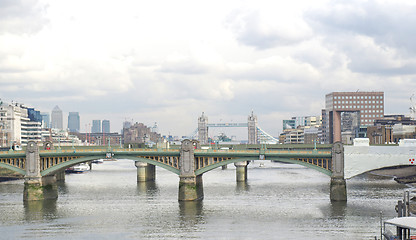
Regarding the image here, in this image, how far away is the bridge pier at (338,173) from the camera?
106 metres

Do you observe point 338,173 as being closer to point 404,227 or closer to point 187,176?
point 187,176

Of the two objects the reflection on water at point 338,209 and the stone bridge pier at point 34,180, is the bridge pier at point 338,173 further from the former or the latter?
the stone bridge pier at point 34,180

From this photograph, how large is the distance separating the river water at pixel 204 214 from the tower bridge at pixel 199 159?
3.47 meters

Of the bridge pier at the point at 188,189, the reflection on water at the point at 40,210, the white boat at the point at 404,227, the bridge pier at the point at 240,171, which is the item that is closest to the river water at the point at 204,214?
the reflection on water at the point at 40,210

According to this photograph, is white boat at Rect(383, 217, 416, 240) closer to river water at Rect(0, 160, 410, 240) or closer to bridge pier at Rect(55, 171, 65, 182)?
river water at Rect(0, 160, 410, 240)

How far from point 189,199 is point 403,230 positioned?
181 ft

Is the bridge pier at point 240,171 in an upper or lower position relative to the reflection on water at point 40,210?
upper

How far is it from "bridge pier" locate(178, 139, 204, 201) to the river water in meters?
2.37

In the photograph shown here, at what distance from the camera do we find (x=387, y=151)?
10644 cm

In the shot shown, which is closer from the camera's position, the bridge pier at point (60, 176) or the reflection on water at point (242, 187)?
the reflection on water at point (242, 187)

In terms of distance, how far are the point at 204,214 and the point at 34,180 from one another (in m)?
38.3

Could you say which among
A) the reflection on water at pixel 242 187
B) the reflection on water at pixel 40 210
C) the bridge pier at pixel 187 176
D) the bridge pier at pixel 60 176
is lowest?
the reflection on water at pixel 40 210

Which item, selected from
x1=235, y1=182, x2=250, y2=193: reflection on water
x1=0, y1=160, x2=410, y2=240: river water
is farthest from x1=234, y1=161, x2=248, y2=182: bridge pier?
x1=0, y1=160, x2=410, y2=240: river water

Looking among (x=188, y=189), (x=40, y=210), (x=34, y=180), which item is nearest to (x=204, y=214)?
(x=188, y=189)
